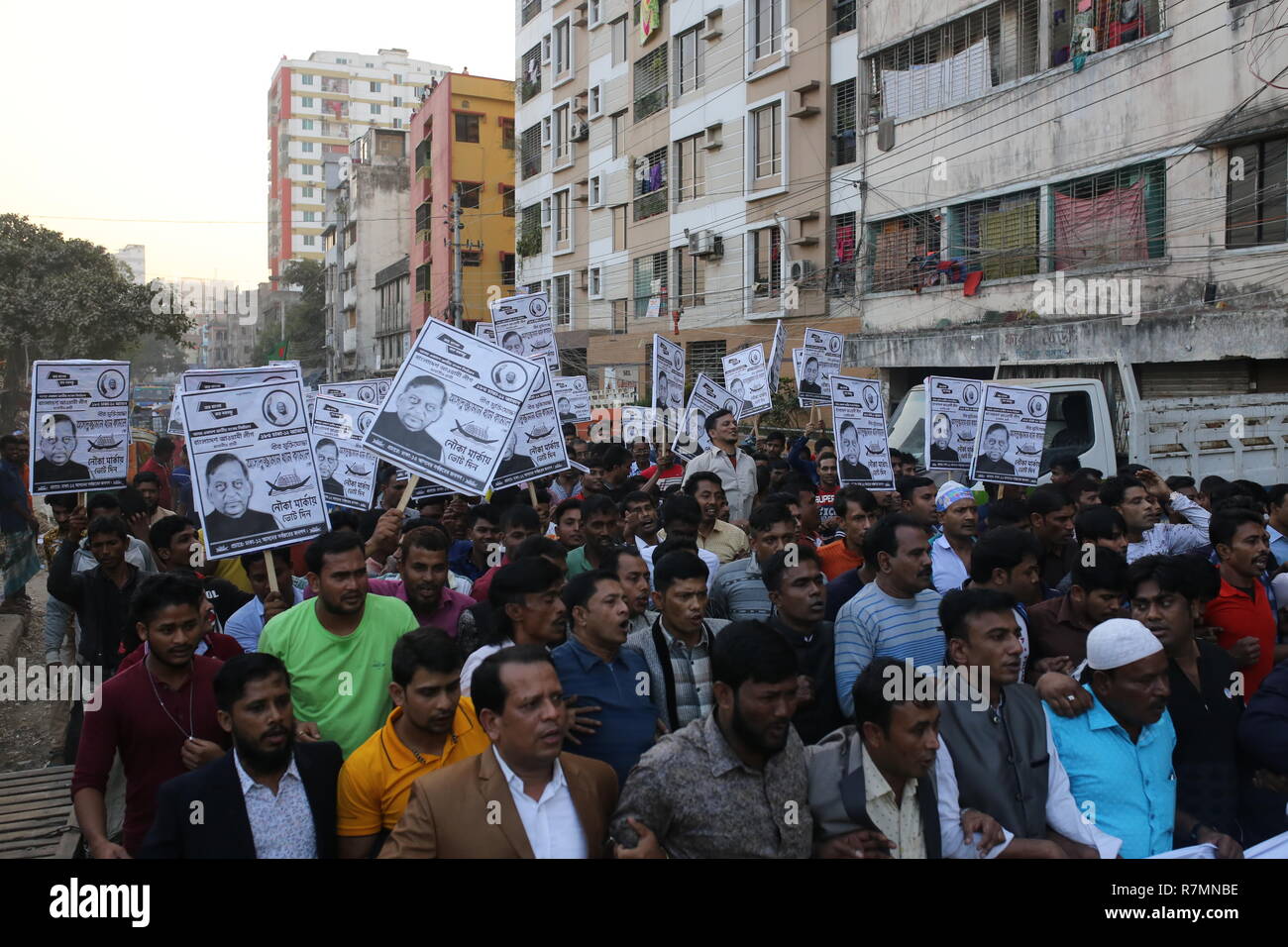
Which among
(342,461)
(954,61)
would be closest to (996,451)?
(342,461)

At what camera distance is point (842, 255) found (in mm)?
24609

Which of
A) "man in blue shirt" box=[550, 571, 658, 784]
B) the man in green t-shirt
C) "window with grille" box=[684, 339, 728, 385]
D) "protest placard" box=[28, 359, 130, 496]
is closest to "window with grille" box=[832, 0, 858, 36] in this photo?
"window with grille" box=[684, 339, 728, 385]

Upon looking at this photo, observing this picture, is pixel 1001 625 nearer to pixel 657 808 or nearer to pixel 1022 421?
pixel 657 808

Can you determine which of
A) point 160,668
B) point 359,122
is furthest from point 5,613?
point 359,122

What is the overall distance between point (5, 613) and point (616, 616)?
10046 millimetres

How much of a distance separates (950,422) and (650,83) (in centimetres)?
2621

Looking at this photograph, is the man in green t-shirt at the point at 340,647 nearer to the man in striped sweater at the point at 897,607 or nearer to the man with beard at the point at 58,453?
the man in striped sweater at the point at 897,607

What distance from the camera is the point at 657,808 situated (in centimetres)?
321

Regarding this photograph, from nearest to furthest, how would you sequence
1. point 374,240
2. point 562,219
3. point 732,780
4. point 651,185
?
1. point 732,780
2. point 651,185
3. point 562,219
4. point 374,240

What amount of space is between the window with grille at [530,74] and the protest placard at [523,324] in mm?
32117

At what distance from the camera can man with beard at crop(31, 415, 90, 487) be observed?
8.28 m

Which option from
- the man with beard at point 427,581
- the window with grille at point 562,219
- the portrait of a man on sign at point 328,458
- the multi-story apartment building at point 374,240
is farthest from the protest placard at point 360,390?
the multi-story apartment building at point 374,240

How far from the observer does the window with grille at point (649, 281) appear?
32.3 meters

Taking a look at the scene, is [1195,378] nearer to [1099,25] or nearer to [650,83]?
[1099,25]
